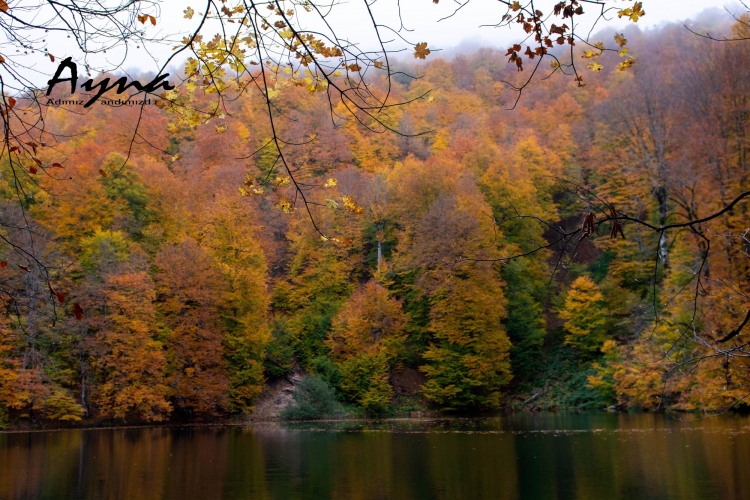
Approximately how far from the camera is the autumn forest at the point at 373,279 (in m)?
26.5

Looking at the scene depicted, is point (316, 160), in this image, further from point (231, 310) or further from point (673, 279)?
point (673, 279)

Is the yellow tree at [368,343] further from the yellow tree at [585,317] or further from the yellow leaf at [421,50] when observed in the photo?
the yellow leaf at [421,50]

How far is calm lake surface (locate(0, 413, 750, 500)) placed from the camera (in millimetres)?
13273

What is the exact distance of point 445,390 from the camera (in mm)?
31938

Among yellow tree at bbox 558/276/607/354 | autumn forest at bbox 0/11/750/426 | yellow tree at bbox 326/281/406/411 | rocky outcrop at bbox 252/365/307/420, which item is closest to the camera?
autumn forest at bbox 0/11/750/426

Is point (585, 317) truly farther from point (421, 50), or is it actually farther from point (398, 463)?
point (421, 50)

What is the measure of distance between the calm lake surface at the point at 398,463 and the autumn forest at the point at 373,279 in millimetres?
3189

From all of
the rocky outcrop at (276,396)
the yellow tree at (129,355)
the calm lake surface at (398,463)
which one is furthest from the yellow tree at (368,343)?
the yellow tree at (129,355)

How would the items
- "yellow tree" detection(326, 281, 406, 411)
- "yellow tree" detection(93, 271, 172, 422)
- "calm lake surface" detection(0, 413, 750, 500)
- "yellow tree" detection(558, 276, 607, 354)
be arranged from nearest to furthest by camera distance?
"calm lake surface" detection(0, 413, 750, 500) → "yellow tree" detection(93, 271, 172, 422) → "yellow tree" detection(326, 281, 406, 411) → "yellow tree" detection(558, 276, 607, 354)

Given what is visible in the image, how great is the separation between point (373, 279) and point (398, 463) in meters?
20.9

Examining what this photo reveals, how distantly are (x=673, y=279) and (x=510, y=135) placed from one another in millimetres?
26332

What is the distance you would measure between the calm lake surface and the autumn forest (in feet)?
10.5

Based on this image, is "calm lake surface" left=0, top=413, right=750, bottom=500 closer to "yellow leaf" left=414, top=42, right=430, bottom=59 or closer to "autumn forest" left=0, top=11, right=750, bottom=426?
"autumn forest" left=0, top=11, right=750, bottom=426

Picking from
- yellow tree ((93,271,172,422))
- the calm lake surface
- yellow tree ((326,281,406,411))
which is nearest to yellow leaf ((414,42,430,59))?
the calm lake surface
